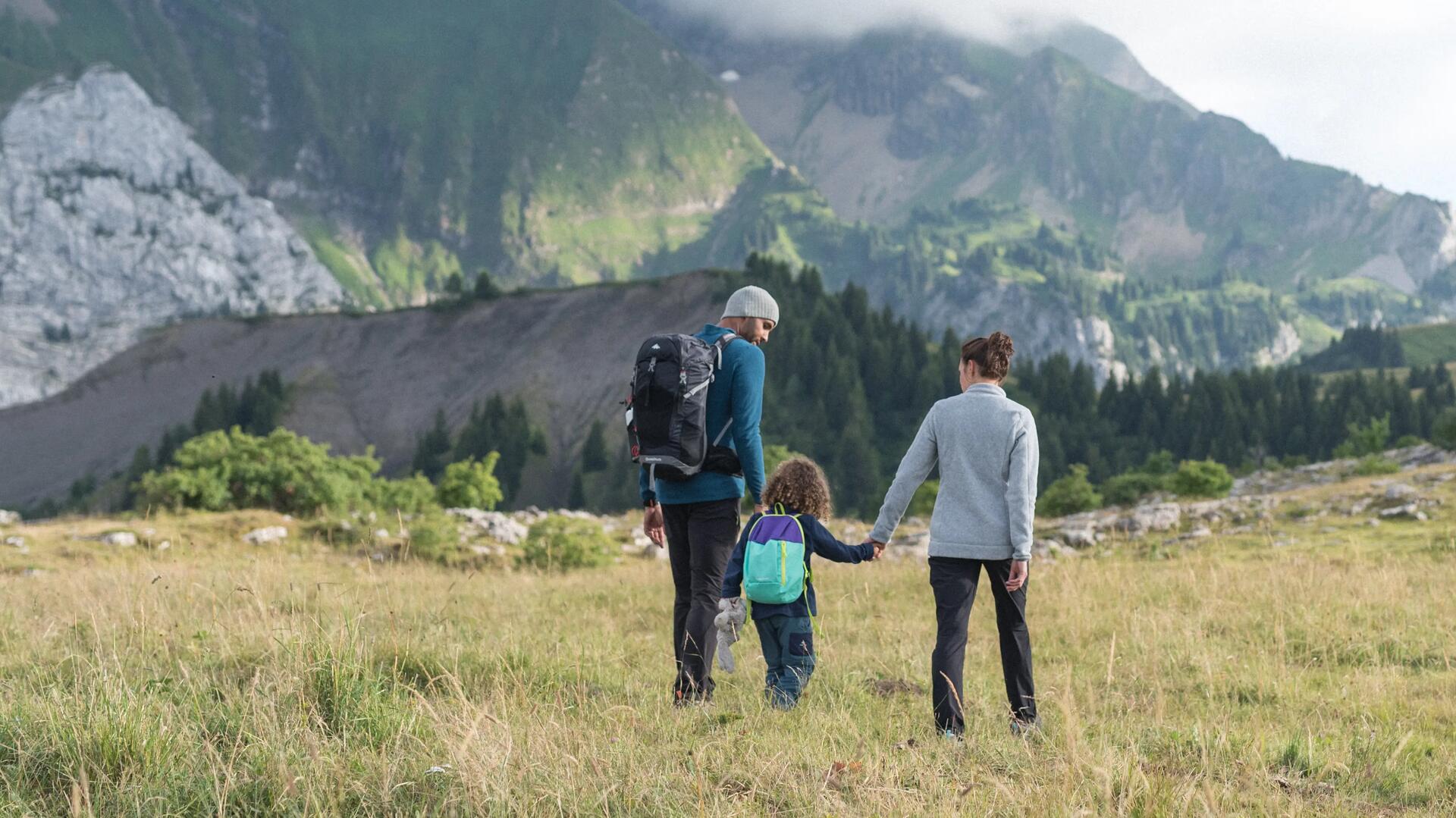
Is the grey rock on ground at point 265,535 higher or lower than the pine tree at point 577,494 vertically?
higher

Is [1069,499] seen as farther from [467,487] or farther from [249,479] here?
[249,479]

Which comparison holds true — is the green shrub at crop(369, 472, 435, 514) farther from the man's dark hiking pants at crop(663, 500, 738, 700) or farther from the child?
the child

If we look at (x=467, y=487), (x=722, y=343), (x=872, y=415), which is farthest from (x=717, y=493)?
(x=872, y=415)

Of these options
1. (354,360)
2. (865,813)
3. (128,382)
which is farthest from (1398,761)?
(128,382)

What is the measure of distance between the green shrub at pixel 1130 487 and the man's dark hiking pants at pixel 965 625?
146ft

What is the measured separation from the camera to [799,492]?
7762 mm

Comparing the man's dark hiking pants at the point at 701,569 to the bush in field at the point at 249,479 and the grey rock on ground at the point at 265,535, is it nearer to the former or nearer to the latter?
the grey rock on ground at the point at 265,535

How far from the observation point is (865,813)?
4.47 m

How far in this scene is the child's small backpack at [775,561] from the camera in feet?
24.6

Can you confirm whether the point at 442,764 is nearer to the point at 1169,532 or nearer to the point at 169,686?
the point at 169,686

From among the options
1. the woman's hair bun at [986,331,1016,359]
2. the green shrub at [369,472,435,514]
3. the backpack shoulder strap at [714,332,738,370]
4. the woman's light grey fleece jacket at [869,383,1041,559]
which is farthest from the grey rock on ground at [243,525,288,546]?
the woman's hair bun at [986,331,1016,359]

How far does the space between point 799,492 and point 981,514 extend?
1.48m

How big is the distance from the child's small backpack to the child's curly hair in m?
0.12

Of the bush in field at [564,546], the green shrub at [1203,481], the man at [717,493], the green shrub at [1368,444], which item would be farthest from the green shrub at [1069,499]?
the man at [717,493]
